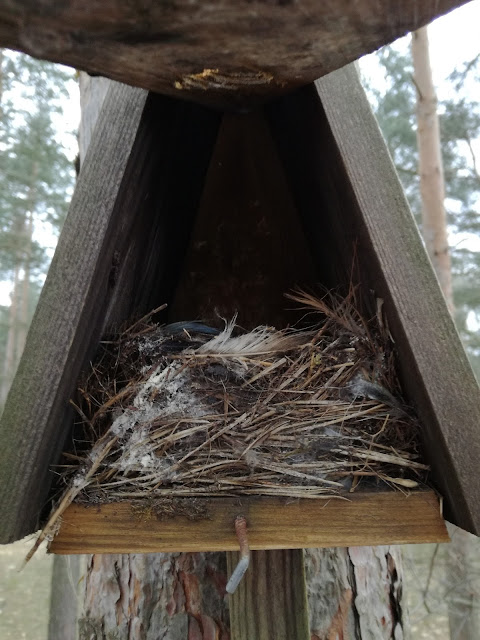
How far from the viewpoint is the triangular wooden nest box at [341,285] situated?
2.43 ft

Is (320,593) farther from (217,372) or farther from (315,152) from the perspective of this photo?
(315,152)

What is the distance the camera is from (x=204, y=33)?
594 millimetres

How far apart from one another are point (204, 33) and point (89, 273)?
1.31 feet

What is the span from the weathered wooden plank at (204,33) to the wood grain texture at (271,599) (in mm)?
847

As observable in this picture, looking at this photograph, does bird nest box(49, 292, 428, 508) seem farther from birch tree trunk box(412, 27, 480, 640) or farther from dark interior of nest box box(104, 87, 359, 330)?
birch tree trunk box(412, 27, 480, 640)

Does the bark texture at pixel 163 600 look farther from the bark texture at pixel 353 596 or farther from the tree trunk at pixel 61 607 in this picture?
the tree trunk at pixel 61 607

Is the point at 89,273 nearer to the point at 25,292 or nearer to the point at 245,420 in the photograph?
the point at 245,420

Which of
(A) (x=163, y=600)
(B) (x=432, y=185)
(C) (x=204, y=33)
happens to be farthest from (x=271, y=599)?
(B) (x=432, y=185)

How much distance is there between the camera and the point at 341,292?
1.17m

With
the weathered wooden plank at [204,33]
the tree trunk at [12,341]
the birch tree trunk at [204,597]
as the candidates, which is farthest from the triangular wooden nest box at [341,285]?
the tree trunk at [12,341]

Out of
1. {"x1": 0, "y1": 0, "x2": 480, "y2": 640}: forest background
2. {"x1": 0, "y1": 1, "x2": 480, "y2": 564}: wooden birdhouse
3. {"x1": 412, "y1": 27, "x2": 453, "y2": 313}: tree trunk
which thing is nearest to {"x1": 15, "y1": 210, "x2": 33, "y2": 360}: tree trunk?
{"x1": 0, "y1": 0, "x2": 480, "y2": 640}: forest background

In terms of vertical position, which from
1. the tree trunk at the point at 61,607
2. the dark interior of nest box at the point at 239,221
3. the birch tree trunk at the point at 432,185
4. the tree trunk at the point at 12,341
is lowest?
the tree trunk at the point at 61,607

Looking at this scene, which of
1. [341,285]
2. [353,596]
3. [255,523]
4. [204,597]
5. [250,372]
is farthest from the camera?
[353,596]

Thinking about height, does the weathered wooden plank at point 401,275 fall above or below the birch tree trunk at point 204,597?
above
